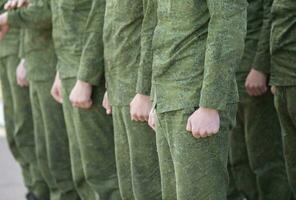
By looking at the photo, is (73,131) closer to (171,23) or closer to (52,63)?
(52,63)

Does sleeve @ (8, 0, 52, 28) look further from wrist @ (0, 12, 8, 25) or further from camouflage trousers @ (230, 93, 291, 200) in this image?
camouflage trousers @ (230, 93, 291, 200)

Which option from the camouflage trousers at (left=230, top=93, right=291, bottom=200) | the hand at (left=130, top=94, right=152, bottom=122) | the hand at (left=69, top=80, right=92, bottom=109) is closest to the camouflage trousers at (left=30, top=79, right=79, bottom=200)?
the hand at (left=69, top=80, right=92, bottom=109)

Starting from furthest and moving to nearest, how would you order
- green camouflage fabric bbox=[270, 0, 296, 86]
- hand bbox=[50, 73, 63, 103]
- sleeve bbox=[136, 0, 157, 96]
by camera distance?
hand bbox=[50, 73, 63, 103] < green camouflage fabric bbox=[270, 0, 296, 86] < sleeve bbox=[136, 0, 157, 96]

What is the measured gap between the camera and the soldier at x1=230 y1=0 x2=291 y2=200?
5.31 m

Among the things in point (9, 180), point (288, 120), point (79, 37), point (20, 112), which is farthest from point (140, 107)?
point (9, 180)

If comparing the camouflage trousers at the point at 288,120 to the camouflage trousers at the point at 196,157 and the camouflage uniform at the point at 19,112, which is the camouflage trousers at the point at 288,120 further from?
the camouflage uniform at the point at 19,112

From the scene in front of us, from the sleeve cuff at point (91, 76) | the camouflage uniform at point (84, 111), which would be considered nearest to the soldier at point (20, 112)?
the camouflage uniform at point (84, 111)

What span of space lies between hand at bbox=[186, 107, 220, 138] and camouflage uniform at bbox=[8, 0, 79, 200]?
85.9 inches

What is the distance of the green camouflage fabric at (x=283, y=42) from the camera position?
480 cm

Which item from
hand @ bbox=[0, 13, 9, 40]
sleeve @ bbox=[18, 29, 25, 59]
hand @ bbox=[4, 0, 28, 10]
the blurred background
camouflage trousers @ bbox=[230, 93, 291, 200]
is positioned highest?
hand @ bbox=[4, 0, 28, 10]

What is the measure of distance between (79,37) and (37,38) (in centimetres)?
80

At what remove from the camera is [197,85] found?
4.00 m

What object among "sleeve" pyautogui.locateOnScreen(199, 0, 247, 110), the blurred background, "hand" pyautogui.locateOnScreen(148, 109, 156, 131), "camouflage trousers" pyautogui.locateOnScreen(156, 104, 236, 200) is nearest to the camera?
"sleeve" pyautogui.locateOnScreen(199, 0, 247, 110)

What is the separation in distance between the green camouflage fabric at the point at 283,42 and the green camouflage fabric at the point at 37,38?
157cm
